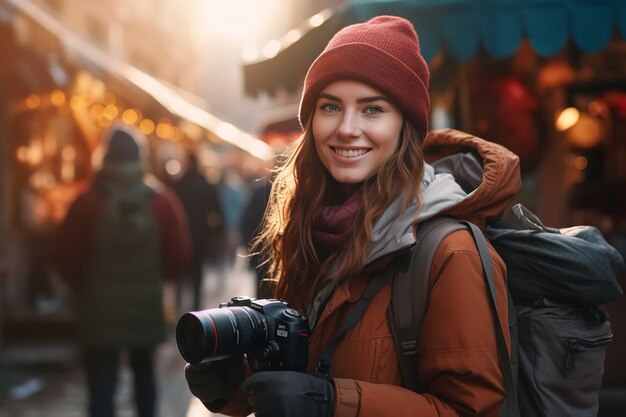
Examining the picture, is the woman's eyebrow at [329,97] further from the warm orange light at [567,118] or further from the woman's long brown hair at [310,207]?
the warm orange light at [567,118]

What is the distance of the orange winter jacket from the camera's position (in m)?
1.99

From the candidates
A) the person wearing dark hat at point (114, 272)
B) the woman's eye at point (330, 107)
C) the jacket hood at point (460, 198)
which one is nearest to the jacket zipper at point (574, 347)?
the jacket hood at point (460, 198)

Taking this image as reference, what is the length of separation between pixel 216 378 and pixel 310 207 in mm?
594

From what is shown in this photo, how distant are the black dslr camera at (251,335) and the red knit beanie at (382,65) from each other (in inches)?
27.0

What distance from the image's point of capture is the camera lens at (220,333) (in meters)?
2.12

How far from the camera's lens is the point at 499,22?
16.4ft

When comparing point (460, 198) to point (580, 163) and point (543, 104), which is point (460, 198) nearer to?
point (543, 104)

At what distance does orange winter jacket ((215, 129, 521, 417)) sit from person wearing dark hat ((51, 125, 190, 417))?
320 centimetres

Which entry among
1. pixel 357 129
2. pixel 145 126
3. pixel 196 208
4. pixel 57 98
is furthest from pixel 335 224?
pixel 145 126

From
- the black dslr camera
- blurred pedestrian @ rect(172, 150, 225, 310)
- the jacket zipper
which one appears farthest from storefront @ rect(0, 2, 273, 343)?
the jacket zipper

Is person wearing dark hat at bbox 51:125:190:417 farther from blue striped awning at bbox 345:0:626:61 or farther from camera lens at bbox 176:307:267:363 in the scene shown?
camera lens at bbox 176:307:267:363

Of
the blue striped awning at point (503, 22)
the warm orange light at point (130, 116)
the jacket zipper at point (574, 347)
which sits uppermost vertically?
the blue striped awning at point (503, 22)

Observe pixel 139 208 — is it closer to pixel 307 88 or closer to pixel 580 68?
pixel 307 88

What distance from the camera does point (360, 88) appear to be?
2.31 metres
